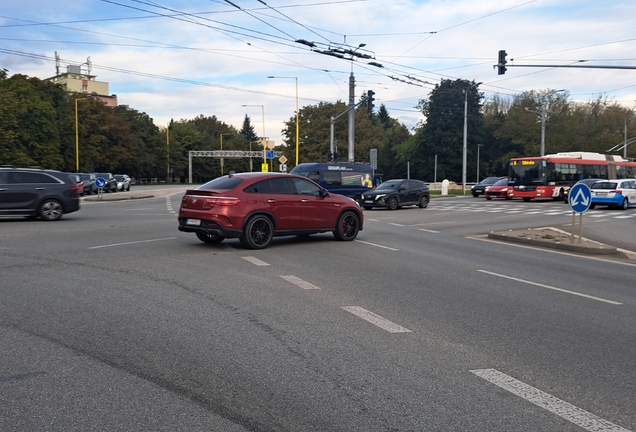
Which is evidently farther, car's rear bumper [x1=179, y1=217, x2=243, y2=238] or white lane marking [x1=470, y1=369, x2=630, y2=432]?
car's rear bumper [x1=179, y1=217, x2=243, y2=238]

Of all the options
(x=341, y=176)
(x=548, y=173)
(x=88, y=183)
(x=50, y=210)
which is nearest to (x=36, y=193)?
(x=50, y=210)

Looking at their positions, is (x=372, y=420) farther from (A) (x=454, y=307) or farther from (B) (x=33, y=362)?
(A) (x=454, y=307)

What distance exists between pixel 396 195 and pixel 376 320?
24744 millimetres

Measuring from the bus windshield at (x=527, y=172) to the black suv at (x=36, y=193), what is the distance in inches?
1206

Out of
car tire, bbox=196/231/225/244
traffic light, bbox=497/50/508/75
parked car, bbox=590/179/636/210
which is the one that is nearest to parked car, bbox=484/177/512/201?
parked car, bbox=590/179/636/210

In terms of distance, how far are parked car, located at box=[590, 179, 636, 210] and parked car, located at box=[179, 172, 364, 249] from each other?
23365 mm

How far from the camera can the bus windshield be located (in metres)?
41.9

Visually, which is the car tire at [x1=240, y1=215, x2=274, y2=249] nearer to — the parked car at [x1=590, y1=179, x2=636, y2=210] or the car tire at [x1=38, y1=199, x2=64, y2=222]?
the car tire at [x1=38, y1=199, x2=64, y2=222]

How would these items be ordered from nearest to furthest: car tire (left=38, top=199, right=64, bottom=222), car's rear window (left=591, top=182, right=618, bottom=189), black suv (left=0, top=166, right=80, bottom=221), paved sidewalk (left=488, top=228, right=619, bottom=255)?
1. paved sidewalk (left=488, top=228, right=619, bottom=255)
2. black suv (left=0, top=166, right=80, bottom=221)
3. car tire (left=38, top=199, right=64, bottom=222)
4. car's rear window (left=591, top=182, right=618, bottom=189)

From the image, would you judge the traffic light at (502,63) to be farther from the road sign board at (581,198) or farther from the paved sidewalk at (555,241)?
the road sign board at (581,198)

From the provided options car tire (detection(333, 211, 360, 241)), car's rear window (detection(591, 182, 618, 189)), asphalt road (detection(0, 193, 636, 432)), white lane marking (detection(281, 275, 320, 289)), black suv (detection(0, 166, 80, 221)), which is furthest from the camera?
car's rear window (detection(591, 182, 618, 189))

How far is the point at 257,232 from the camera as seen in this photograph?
1330cm

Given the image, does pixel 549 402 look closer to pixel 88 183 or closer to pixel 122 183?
pixel 88 183

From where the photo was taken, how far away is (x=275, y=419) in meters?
4.20
